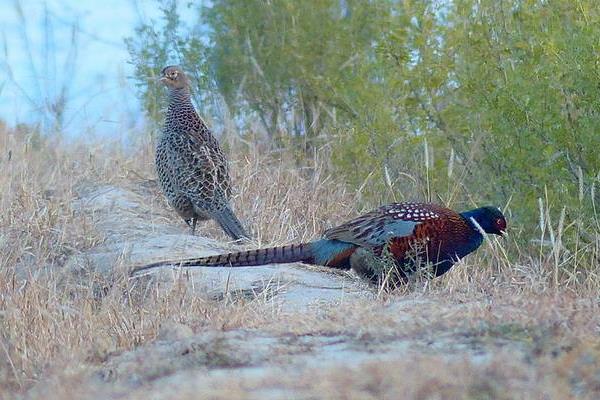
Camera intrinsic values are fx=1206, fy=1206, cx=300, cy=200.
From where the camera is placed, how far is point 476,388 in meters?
3.79

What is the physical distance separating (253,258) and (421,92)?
3600 millimetres

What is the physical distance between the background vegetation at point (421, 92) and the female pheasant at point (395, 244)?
0.51m

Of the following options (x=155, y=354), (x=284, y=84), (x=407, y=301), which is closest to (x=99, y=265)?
(x=407, y=301)

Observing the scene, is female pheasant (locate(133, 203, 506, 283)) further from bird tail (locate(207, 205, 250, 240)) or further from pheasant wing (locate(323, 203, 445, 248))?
bird tail (locate(207, 205, 250, 240))

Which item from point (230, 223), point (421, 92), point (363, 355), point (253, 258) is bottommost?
point (363, 355)

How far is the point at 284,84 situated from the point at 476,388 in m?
9.44

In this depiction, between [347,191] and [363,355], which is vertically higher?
[347,191]

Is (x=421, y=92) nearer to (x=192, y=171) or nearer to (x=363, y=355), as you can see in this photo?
(x=192, y=171)

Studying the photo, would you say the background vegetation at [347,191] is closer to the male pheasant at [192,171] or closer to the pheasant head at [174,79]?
the male pheasant at [192,171]

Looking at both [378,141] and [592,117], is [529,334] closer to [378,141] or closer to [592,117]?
[592,117]

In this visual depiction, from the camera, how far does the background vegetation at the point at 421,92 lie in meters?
8.23

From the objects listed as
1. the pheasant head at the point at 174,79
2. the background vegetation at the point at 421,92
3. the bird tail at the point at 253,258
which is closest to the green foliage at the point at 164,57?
the background vegetation at the point at 421,92

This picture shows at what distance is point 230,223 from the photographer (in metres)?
9.12

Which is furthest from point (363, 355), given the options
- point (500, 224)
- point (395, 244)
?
point (500, 224)
